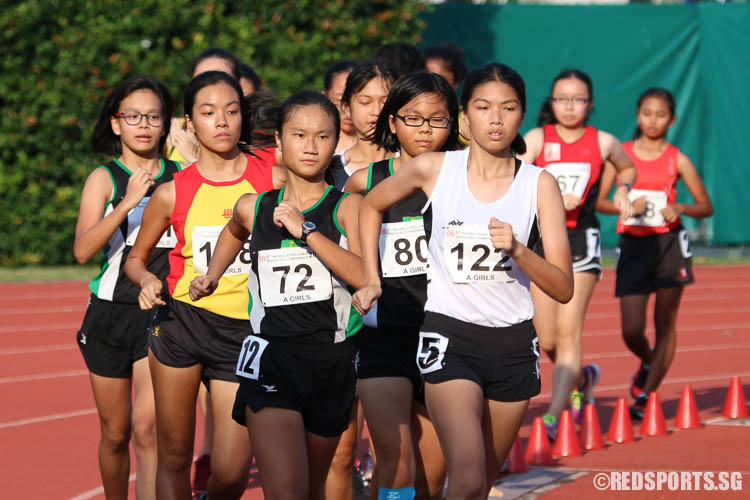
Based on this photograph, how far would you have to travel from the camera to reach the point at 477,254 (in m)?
4.22

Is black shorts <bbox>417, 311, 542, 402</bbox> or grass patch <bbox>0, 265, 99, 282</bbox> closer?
black shorts <bbox>417, 311, 542, 402</bbox>

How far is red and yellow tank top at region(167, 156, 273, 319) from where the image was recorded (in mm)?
4629

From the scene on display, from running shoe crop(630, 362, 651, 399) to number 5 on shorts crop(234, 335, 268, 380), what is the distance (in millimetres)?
4416

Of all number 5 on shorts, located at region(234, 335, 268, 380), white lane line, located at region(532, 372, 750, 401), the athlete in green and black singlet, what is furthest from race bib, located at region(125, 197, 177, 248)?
white lane line, located at region(532, 372, 750, 401)

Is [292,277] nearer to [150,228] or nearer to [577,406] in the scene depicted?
[150,228]

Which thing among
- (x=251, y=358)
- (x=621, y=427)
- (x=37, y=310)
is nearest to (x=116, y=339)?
(x=251, y=358)

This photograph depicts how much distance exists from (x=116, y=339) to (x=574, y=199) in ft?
10.0

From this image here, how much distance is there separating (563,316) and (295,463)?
10.9 ft

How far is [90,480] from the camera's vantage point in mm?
6066

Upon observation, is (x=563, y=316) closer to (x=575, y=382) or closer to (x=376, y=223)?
(x=575, y=382)

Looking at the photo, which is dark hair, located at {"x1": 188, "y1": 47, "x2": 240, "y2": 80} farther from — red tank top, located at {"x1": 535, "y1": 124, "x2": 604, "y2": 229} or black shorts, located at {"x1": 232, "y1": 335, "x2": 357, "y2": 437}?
black shorts, located at {"x1": 232, "y1": 335, "x2": 357, "y2": 437}

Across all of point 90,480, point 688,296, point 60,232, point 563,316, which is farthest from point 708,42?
point 90,480

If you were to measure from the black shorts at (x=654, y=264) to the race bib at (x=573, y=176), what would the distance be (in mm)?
1097

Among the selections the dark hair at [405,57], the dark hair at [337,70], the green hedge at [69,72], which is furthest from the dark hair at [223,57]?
the green hedge at [69,72]
